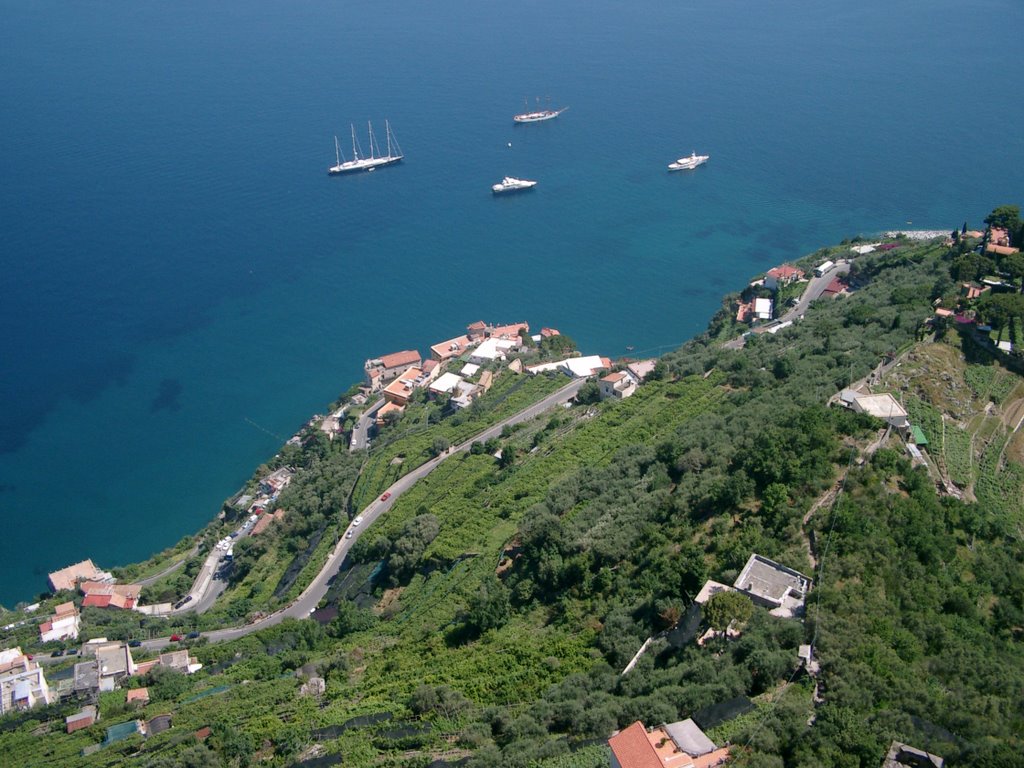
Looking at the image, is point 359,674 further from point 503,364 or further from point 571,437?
point 503,364

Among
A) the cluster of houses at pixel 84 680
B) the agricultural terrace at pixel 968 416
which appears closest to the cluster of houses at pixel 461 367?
the agricultural terrace at pixel 968 416

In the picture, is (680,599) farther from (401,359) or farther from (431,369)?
(401,359)

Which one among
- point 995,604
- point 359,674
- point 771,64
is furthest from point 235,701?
point 771,64

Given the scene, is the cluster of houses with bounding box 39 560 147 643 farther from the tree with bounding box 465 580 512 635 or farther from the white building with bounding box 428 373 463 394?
the white building with bounding box 428 373 463 394

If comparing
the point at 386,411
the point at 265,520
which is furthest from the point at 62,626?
the point at 386,411

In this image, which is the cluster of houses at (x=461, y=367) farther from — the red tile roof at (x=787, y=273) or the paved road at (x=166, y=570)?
the red tile roof at (x=787, y=273)

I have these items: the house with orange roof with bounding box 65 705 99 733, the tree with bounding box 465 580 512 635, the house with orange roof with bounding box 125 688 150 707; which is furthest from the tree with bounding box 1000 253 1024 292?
the house with orange roof with bounding box 65 705 99 733

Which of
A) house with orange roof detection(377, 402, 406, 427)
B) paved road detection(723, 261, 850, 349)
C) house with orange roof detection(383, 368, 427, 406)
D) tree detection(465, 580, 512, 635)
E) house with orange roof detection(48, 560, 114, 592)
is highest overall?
tree detection(465, 580, 512, 635)
